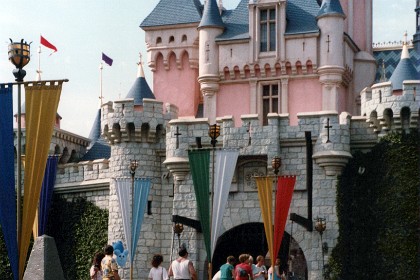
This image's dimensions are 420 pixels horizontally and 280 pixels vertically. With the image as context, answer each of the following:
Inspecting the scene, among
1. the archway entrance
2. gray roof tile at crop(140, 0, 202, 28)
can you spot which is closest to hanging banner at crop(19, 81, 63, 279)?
the archway entrance

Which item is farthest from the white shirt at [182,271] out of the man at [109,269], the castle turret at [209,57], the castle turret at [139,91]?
the castle turret at [209,57]

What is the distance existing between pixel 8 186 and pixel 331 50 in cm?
1743

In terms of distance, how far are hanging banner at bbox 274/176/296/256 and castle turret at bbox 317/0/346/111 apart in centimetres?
687

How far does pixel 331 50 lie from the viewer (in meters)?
32.1

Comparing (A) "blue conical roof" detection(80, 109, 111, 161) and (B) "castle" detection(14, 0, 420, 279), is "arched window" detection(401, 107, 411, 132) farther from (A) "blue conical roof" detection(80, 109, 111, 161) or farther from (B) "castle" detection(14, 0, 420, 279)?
(A) "blue conical roof" detection(80, 109, 111, 161)

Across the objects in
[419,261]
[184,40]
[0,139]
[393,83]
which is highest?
[184,40]

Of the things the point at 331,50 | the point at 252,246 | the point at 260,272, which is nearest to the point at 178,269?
the point at 260,272

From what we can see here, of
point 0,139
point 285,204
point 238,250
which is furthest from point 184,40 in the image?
point 0,139

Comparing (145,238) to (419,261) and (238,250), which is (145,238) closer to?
(238,250)

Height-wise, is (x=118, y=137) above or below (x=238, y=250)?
above

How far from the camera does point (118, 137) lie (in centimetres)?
2978

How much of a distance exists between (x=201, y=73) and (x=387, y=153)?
7766 mm

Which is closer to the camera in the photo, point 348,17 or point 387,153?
point 387,153

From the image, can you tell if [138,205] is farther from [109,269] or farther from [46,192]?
[109,269]
